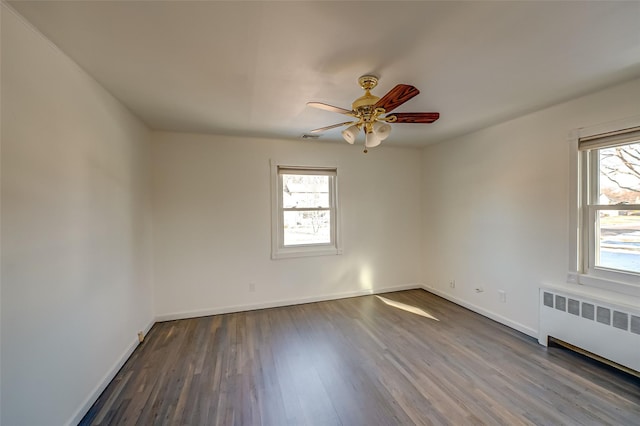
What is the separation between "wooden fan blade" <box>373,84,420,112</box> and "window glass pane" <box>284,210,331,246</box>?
2.42m

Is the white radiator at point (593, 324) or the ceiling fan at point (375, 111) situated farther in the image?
the white radiator at point (593, 324)

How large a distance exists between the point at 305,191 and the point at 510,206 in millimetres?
2689

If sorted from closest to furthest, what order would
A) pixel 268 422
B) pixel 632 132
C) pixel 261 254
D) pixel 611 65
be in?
pixel 268 422 < pixel 611 65 < pixel 632 132 < pixel 261 254

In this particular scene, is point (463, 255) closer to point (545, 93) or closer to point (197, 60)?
point (545, 93)

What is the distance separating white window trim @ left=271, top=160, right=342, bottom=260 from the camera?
3883 mm

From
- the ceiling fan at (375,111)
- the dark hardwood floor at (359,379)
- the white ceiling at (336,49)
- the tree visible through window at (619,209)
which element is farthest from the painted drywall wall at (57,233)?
the tree visible through window at (619,209)

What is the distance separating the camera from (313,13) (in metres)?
1.37

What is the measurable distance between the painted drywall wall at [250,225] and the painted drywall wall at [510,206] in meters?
0.74

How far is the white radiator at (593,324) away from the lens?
85.0 inches

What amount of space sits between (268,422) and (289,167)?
9.88 ft

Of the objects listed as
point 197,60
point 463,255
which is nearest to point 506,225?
point 463,255

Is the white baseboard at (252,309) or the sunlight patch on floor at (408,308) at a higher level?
the white baseboard at (252,309)

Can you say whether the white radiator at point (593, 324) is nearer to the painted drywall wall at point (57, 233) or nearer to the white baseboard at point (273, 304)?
the white baseboard at point (273, 304)

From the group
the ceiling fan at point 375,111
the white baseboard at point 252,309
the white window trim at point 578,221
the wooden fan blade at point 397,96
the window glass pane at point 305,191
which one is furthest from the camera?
the window glass pane at point 305,191
